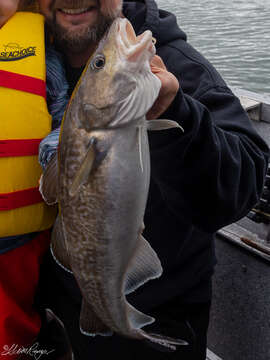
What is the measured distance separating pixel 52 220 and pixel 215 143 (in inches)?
49.5

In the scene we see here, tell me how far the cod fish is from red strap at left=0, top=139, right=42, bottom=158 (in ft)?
2.39

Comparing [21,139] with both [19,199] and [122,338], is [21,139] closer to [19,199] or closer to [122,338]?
[19,199]

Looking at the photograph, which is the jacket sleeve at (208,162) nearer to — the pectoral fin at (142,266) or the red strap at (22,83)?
the pectoral fin at (142,266)

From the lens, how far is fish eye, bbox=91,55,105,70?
1.53 m

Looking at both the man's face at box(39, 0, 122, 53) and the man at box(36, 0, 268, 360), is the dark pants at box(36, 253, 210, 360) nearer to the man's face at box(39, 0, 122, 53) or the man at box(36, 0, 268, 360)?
the man at box(36, 0, 268, 360)

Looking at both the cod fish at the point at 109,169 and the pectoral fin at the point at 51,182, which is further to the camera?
the pectoral fin at the point at 51,182

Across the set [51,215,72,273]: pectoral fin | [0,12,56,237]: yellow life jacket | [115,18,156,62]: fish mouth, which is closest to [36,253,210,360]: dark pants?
[0,12,56,237]: yellow life jacket

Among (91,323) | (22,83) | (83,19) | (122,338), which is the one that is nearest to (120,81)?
(91,323)

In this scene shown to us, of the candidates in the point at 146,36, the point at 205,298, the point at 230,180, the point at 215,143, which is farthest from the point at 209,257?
the point at 146,36

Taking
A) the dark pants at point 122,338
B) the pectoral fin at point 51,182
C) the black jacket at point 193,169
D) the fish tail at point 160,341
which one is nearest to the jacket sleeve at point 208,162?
the black jacket at point 193,169

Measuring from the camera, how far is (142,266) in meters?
1.77

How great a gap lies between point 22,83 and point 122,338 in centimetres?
163

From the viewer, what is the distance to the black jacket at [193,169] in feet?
5.81

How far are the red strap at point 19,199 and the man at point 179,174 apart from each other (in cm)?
50
